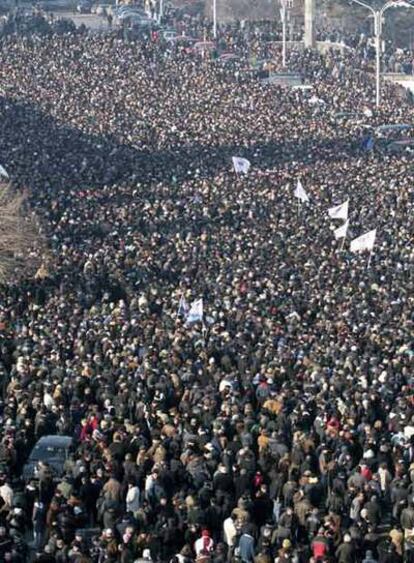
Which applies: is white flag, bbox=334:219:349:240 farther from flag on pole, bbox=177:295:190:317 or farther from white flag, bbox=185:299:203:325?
white flag, bbox=185:299:203:325

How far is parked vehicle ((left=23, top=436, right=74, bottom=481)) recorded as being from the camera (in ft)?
102

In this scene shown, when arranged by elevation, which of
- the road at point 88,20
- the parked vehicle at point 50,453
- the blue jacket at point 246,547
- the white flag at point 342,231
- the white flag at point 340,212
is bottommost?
the road at point 88,20

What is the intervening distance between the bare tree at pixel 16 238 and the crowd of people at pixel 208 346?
1.04ft

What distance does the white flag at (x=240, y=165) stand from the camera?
6147 cm

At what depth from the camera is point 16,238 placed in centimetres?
5003

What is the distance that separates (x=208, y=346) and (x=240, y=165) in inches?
973

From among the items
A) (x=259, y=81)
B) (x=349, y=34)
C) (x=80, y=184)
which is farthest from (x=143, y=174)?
(x=349, y=34)

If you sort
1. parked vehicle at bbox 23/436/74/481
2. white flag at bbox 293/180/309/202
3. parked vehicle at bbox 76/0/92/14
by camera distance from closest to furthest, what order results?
1. parked vehicle at bbox 23/436/74/481
2. white flag at bbox 293/180/309/202
3. parked vehicle at bbox 76/0/92/14

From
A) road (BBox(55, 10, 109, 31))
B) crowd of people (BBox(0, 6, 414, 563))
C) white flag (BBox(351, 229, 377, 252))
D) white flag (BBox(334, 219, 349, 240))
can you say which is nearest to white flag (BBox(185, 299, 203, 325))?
A: crowd of people (BBox(0, 6, 414, 563))

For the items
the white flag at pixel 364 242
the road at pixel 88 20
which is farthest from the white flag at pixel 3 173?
the road at pixel 88 20

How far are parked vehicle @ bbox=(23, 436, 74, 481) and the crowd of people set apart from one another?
0.16m

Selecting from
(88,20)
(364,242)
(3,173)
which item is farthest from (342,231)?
(88,20)

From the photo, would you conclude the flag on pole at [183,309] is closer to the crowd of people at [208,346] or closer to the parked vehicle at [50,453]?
the crowd of people at [208,346]

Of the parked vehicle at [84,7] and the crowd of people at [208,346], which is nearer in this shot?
the crowd of people at [208,346]
